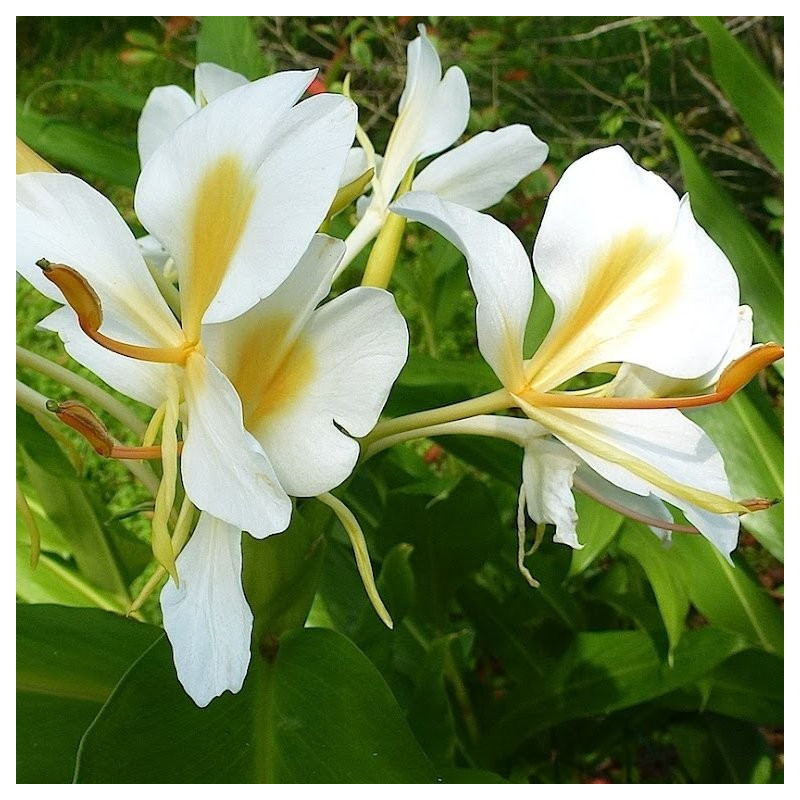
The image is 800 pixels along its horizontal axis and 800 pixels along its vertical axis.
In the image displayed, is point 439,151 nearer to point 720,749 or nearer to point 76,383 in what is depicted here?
point 76,383

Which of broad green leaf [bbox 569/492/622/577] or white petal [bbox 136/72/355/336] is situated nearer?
white petal [bbox 136/72/355/336]

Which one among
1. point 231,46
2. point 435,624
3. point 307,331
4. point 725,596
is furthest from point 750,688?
point 231,46

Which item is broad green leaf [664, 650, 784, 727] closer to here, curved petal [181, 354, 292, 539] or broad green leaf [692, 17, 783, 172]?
broad green leaf [692, 17, 783, 172]

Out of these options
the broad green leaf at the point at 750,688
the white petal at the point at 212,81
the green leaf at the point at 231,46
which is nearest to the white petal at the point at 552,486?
the white petal at the point at 212,81

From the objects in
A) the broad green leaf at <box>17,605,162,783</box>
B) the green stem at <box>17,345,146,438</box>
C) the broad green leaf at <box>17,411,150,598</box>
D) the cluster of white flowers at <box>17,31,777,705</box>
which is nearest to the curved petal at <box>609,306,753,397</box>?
the cluster of white flowers at <box>17,31,777,705</box>

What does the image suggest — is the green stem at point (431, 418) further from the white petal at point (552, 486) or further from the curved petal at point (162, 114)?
the curved petal at point (162, 114)

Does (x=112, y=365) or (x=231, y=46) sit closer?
(x=112, y=365)

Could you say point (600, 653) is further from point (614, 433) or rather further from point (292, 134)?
point (292, 134)
